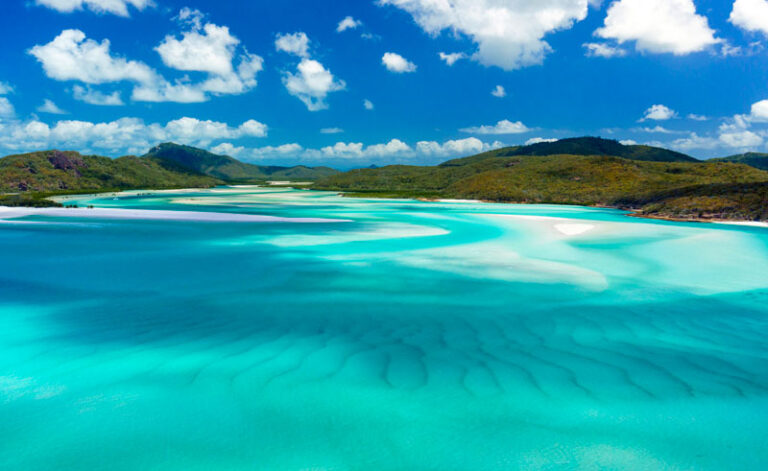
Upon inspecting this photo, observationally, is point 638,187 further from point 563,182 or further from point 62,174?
point 62,174

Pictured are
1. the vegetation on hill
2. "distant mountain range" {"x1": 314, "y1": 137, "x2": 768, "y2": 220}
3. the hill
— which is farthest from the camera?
the hill

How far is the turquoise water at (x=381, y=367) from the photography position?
6.67m

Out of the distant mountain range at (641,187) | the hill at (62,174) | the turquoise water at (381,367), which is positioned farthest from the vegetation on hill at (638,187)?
the hill at (62,174)

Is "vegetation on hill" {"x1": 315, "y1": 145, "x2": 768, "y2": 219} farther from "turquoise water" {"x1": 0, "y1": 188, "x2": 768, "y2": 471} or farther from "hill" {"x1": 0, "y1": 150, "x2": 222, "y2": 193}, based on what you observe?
"hill" {"x1": 0, "y1": 150, "x2": 222, "y2": 193}

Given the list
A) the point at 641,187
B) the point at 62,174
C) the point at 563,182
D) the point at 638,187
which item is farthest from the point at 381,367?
the point at 62,174

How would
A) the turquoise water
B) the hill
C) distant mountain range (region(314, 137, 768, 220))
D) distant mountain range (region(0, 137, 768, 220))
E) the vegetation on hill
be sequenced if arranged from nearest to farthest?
the turquoise water < distant mountain range (region(314, 137, 768, 220)) < the vegetation on hill < distant mountain range (region(0, 137, 768, 220)) < the hill

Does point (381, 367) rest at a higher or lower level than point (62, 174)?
lower

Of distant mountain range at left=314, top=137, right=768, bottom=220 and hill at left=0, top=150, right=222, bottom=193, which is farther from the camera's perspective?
hill at left=0, top=150, right=222, bottom=193

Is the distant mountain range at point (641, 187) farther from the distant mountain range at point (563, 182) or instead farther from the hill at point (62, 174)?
the hill at point (62, 174)

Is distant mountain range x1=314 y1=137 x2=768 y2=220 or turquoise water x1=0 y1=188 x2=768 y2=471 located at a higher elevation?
distant mountain range x1=314 y1=137 x2=768 y2=220

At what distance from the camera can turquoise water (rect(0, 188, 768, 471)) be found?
667 cm

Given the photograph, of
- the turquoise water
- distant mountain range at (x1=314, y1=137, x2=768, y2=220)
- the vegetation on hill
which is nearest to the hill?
the vegetation on hill

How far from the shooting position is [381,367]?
30.6ft

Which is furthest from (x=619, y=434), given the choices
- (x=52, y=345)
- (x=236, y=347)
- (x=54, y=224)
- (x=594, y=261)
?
(x=54, y=224)
